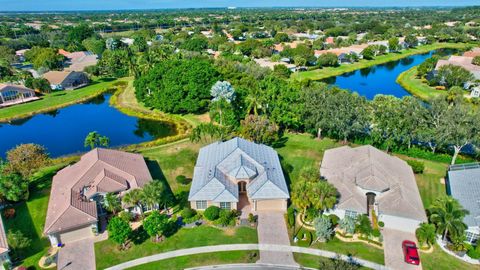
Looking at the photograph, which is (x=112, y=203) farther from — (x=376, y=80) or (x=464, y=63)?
(x=464, y=63)

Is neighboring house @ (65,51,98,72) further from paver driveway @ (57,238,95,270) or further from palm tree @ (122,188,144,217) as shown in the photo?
paver driveway @ (57,238,95,270)

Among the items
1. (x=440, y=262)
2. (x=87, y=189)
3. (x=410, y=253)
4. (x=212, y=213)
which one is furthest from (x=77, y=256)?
(x=440, y=262)

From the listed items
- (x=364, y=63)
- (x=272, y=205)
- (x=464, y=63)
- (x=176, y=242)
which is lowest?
(x=176, y=242)

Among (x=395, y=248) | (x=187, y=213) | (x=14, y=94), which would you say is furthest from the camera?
(x=14, y=94)

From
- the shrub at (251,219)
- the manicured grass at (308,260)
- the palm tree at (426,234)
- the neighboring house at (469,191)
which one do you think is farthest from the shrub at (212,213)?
the neighboring house at (469,191)

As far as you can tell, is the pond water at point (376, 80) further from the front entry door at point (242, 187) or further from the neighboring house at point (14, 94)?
the neighboring house at point (14, 94)

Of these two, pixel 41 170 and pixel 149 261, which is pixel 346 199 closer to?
pixel 149 261
